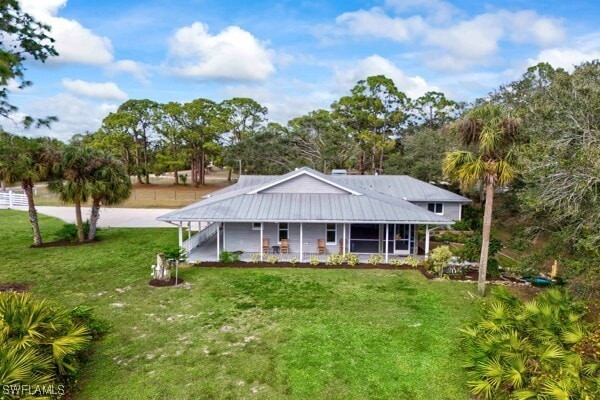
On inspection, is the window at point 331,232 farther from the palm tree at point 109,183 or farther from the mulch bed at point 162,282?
the palm tree at point 109,183

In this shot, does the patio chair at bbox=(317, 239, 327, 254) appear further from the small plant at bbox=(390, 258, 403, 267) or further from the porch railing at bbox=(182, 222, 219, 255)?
the porch railing at bbox=(182, 222, 219, 255)

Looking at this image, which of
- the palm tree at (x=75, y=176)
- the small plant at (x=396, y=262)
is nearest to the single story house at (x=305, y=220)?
the small plant at (x=396, y=262)

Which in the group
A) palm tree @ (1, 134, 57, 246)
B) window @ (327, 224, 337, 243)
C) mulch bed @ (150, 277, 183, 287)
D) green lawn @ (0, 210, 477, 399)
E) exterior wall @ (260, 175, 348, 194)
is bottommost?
green lawn @ (0, 210, 477, 399)

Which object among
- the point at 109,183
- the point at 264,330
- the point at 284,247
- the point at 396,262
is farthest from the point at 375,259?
the point at 109,183

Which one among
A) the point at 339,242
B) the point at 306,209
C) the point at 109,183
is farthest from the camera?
the point at 109,183

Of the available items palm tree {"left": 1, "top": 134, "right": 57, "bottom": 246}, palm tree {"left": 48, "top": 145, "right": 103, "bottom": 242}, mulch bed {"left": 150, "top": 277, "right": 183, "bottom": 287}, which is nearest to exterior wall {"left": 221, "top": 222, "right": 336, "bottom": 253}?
mulch bed {"left": 150, "top": 277, "right": 183, "bottom": 287}

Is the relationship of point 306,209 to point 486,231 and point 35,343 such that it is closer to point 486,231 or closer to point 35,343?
point 486,231
